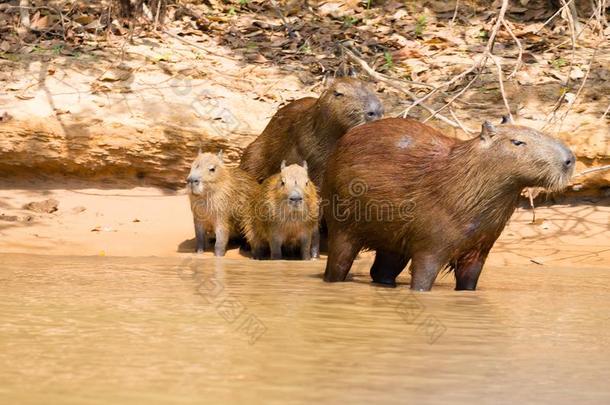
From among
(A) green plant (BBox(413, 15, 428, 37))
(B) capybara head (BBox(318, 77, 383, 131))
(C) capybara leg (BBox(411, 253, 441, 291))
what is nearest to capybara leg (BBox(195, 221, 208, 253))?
(B) capybara head (BBox(318, 77, 383, 131))

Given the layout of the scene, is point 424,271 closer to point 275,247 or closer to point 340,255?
point 340,255

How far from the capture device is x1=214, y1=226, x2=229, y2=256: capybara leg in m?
9.24

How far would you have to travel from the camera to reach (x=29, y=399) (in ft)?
12.8

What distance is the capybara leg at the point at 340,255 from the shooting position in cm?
725

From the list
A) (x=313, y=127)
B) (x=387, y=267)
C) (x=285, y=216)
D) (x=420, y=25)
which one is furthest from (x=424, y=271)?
(x=420, y=25)

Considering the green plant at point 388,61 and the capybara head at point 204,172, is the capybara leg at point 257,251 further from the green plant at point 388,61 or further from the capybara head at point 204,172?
the green plant at point 388,61

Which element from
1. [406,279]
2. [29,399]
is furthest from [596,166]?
[29,399]

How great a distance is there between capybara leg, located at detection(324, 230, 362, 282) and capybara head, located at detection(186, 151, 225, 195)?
216cm

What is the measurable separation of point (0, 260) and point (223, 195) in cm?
200

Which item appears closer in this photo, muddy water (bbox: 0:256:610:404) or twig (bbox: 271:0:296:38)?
muddy water (bbox: 0:256:610:404)

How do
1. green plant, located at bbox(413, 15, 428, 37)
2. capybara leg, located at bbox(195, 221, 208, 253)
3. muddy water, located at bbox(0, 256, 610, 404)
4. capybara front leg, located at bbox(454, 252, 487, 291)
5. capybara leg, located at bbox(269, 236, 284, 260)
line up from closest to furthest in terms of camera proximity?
muddy water, located at bbox(0, 256, 610, 404)
capybara front leg, located at bbox(454, 252, 487, 291)
capybara leg, located at bbox(269, 236, 284, 260)
capybara leg, located at bbox(195, 221, 208, 253)
green plant, located at bbox(413, 15, 428, 37)

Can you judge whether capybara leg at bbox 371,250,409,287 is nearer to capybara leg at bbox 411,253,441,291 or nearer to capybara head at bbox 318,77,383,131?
capybara leg at bbox 411,253,441,291

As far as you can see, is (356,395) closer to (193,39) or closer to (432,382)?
(432,382)

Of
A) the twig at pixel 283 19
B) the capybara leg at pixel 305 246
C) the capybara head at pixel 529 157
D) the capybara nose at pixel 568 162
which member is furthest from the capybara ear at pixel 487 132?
the twig at pixel 283 19
